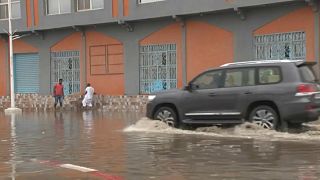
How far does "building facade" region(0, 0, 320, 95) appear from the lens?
975 inches

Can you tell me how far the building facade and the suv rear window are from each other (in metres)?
9.77

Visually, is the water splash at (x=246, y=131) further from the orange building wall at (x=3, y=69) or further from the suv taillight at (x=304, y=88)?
the orange building wall at (x=3, y=69)

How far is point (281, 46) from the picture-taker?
81.4 ft

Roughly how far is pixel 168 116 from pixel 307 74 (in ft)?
13.2

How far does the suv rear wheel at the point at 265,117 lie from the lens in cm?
1404

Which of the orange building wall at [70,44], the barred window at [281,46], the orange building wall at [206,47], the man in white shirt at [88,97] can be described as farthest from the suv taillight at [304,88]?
the orange building wall at [70,44]

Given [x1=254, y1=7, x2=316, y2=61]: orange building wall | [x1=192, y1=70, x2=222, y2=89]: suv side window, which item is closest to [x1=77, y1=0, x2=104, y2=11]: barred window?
[x1=254, y1=7, x2=316, y2=61]: orange building wall

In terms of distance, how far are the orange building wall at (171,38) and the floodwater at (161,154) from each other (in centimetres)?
1182

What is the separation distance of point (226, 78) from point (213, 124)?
1314 mm

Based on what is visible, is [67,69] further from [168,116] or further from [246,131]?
[246,131]

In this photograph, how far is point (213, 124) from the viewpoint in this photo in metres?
15.3

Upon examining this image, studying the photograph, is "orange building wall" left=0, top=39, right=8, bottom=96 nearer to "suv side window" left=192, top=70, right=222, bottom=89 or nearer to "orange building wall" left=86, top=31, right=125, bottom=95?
"orange building wall" left=86, top=31, right=125, bottom=95

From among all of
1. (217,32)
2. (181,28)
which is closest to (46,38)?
(181,28)

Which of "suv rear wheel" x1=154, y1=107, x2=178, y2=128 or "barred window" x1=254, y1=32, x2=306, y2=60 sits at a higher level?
"barred window" x1=254, y1=32, x2=306, y2=60
